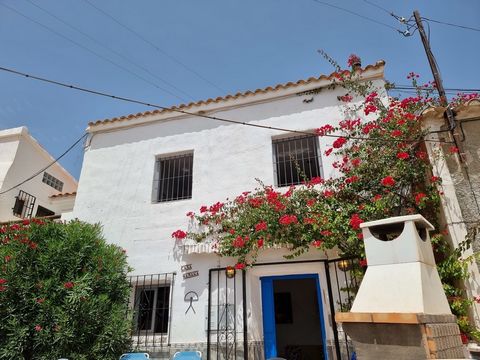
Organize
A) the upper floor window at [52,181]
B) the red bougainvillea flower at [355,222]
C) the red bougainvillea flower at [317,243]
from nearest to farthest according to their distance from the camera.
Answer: the red bougainvillea flower at [355,222]
the red bougainvillea flower at [317,243]
the upper floor window at [52,181]

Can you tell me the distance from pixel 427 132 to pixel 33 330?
8.33 meters

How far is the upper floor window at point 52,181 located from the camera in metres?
14.5

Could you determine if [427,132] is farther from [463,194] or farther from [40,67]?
[40,67]

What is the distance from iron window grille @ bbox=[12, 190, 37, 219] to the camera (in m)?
12.5

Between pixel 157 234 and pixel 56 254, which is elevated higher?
pixel 157 234

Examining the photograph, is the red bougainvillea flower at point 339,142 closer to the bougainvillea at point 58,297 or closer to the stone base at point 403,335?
the stone base at point 403,335

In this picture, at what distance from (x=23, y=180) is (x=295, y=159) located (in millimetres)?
11786

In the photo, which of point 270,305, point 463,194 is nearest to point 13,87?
point 270,305

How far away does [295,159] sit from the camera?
25.4 ft

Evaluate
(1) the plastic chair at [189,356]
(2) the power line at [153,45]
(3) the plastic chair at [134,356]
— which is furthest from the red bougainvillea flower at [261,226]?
(2) the power line at [153,45]

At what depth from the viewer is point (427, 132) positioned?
19.3 ft

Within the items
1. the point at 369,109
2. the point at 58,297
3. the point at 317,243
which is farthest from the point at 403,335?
the point at 58,297

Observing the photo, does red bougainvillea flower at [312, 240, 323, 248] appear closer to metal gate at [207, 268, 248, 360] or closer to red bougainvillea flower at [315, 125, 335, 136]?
metal gate at [207, 268, 248, 360]

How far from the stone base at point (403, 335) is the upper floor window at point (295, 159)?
4458mm
